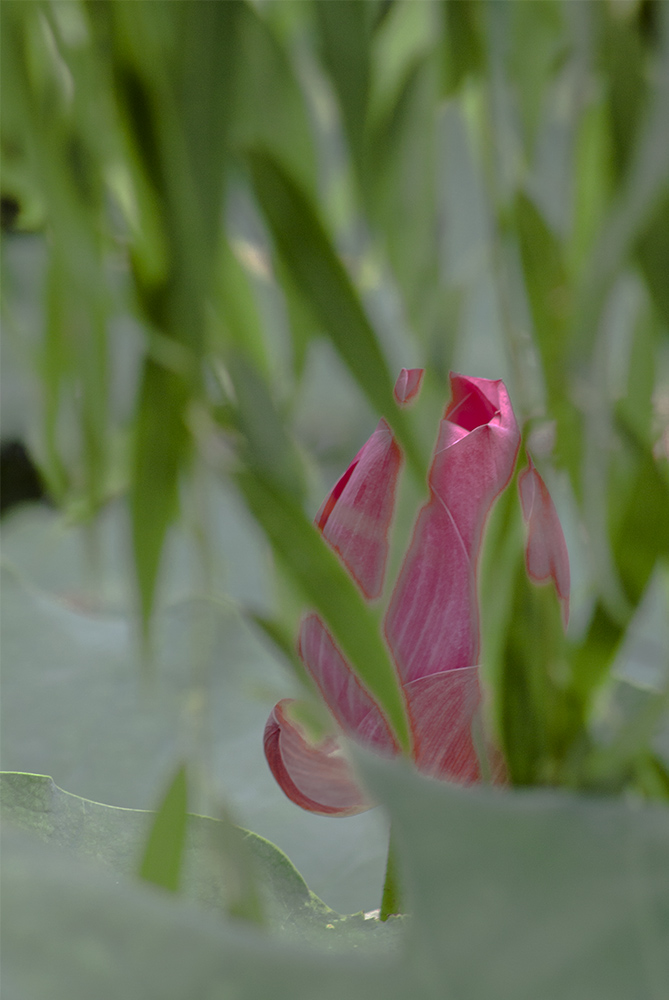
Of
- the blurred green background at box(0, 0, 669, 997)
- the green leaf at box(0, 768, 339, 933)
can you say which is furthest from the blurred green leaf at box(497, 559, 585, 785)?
the green leaf at box(0, 768, 339, 933)

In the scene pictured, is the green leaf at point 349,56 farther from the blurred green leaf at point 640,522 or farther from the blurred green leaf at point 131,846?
the blurred green leaf at point 131,846

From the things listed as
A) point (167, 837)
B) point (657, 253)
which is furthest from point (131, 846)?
point (657, 253)

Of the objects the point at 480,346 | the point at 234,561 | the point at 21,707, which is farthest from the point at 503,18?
the point at 480,346

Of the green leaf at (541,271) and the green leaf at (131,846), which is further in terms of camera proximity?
the green leaf at (131,846)

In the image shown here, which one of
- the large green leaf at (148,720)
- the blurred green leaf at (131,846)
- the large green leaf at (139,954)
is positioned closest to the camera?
the large green leaf at (139,954)

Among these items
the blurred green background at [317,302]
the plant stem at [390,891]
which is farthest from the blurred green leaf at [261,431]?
the plant stem at [390,891]

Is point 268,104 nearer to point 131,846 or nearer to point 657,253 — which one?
point 657,253

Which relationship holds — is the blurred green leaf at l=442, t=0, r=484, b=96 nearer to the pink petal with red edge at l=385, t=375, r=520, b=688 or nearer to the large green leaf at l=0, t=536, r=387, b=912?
the pink petal with red edge at l=385, t=375, r=520, b=688

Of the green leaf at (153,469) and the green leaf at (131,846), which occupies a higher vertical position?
the green leaf at (153,469)
